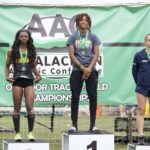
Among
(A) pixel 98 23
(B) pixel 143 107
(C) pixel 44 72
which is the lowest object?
(B) pixel 143 107

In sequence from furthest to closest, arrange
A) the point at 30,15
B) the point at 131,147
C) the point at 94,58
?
the point at 30,15 < the point at 94,58 < the point at 131,147

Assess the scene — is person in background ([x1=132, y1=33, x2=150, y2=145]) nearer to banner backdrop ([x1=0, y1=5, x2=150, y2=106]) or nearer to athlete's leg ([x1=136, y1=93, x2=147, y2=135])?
athlete's leg ([x1=136, y1=93, x2=147, y2=135])

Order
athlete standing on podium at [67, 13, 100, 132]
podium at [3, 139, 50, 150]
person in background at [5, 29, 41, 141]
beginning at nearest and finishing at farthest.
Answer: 1. podium at [3, 139, 50, 150]
2. person in background at [5, 29, 41, 141]
3. athlete standing on podium at [67, 13, 100, 132]

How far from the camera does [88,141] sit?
24.7ft

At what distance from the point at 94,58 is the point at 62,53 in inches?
68.1

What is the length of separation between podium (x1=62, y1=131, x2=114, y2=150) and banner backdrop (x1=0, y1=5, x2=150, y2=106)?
7.02 feet

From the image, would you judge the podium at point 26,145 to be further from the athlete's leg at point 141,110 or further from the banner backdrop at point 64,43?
the banner backdrop at point 64,43

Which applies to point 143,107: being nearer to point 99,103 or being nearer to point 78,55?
point 78,55

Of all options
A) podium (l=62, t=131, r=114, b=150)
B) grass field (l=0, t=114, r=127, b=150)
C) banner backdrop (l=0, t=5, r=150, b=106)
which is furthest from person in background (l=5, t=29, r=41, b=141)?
grass field (l=0, t=114, r=127, b=150)

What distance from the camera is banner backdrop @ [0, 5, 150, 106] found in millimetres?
9578

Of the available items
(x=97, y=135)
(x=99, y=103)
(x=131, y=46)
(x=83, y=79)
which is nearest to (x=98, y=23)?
(x=131, y=46)

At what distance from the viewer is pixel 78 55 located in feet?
26.4

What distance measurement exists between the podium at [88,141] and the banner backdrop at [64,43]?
84.2 inches

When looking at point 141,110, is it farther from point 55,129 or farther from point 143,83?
point 55,129
